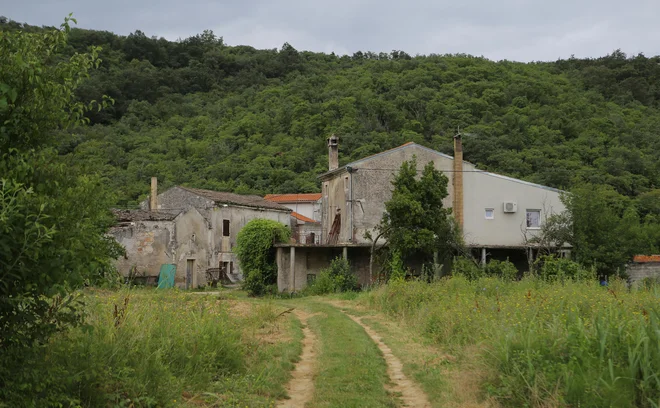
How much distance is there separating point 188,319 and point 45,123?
4.92 metres

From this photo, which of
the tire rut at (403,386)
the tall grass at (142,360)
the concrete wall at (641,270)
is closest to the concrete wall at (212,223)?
the concrete wall at (641,270)

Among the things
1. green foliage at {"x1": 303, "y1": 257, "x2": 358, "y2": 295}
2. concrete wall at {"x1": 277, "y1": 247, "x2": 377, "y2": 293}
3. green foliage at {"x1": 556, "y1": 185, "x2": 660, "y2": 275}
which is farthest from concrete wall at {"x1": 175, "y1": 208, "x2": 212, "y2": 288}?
green foliage at {"x1": 556, "y1": 185, "x2": 660, "y2": 275}

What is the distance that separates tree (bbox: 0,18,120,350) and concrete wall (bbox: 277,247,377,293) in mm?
27360

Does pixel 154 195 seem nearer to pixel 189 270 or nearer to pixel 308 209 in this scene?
pixel 189 270

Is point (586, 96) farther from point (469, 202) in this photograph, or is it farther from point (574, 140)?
point (469, 202)

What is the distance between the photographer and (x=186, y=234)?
3891 centimetres

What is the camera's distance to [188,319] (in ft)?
33.2

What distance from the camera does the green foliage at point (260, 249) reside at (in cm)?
3328

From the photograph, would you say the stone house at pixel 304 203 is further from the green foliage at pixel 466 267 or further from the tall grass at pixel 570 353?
the tall grass at pixel 570 353

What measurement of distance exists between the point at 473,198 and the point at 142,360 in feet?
98.4

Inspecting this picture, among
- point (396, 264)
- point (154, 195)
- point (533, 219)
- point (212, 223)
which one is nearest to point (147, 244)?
point (212, 223)

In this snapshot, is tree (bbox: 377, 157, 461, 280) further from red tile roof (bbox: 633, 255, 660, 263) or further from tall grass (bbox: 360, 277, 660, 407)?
tall grass (bbox: 360, 277, 660, 407)

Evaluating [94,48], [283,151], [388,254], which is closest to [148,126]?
[283,151]

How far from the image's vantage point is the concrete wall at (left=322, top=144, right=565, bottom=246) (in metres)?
35.3
